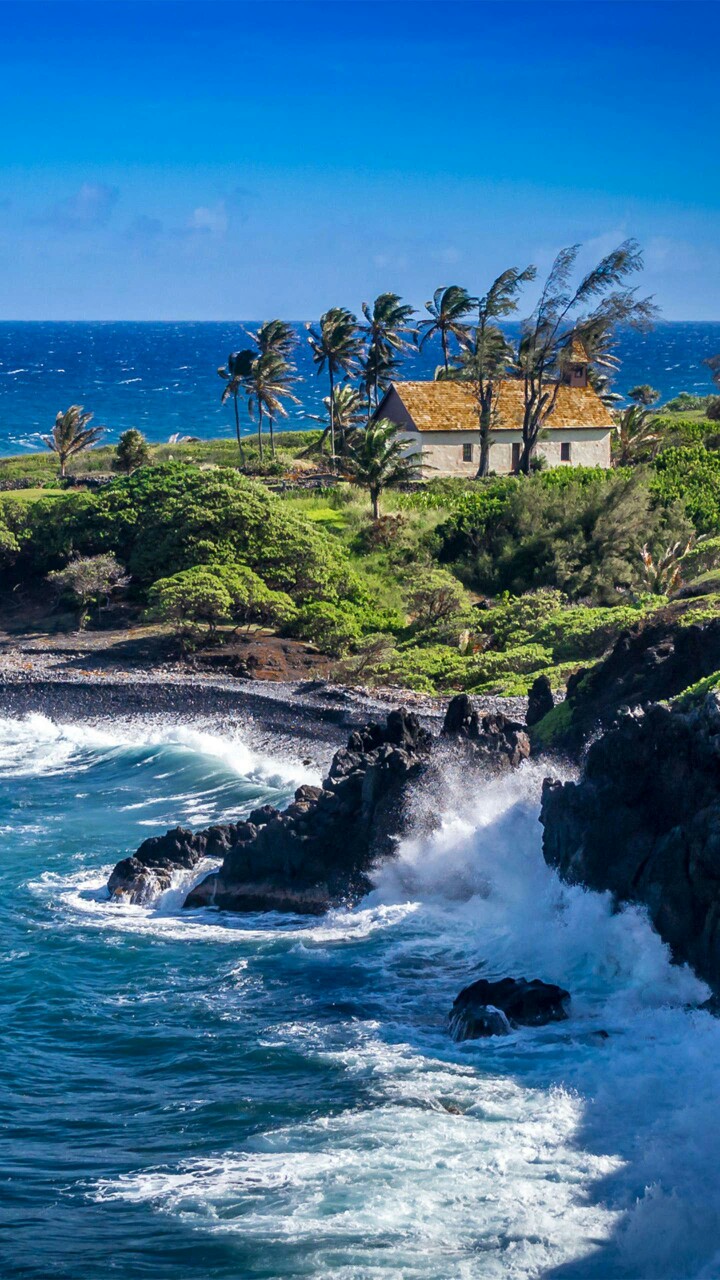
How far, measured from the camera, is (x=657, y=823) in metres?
18.4

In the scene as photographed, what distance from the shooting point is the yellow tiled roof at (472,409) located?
2165 inches

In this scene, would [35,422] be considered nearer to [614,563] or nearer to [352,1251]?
[614,563]

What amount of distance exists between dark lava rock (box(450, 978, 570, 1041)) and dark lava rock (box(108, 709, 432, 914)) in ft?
14.7

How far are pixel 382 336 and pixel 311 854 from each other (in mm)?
43111

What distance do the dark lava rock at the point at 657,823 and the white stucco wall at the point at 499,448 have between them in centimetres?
3434

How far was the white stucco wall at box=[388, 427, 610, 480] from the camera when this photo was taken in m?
54.4

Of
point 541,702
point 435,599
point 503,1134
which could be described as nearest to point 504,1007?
point 503,1134

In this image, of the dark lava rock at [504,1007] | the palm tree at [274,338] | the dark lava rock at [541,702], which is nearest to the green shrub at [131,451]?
the palm tree at [274,338]

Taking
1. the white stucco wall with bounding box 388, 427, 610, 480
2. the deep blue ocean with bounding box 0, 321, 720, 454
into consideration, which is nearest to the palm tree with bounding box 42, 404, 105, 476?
the white stucco wall with bounding box 388, 427, 610, 480

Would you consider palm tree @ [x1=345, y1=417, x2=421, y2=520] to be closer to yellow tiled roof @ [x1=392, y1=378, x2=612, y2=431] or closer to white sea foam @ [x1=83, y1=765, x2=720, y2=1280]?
yellow tiled roof @ [x1=392, y1=378, x2=612, y2=431]

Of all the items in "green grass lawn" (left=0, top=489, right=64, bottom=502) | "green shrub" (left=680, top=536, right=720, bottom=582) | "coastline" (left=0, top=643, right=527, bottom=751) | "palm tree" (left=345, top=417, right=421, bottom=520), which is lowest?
"coastline" (left=0, top=643, right=527, bottom=751)

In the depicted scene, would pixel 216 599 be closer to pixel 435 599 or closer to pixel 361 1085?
pixel 435 599

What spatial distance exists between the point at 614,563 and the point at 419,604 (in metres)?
6.49

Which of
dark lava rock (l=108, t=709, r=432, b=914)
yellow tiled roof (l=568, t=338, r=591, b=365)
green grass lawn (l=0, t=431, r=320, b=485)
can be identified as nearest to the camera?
dark lava rock (l=108, t=709, r=432, b=914)
